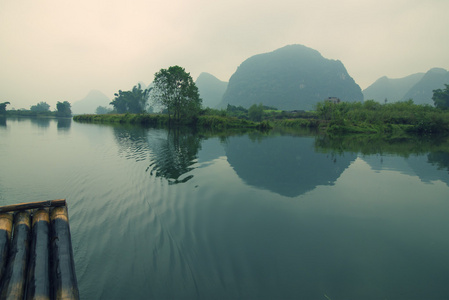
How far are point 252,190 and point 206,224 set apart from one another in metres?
4.18

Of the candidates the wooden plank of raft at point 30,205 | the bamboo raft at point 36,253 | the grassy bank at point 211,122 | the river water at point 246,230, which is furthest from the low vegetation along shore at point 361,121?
Answer: the bamboo raft at point 36,253

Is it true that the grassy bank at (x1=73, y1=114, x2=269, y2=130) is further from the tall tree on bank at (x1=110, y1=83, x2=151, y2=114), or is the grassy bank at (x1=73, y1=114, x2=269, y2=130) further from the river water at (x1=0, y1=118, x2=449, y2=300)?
the tall tree on bank at (x1=110, y1=83, x2=151, y2=114)

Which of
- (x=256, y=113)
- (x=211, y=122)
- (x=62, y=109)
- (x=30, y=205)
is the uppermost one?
(x=256, y=113)

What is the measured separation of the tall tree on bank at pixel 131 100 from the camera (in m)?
139

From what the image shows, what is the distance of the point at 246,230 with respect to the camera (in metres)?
7.01

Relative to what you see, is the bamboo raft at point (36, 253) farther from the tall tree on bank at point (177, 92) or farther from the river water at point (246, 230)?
the tall tree on bank at point (177, 92)

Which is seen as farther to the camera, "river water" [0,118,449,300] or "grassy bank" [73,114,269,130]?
"grassy bank" [73,114,269,130]

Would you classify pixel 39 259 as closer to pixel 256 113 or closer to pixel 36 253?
pixel 36 253

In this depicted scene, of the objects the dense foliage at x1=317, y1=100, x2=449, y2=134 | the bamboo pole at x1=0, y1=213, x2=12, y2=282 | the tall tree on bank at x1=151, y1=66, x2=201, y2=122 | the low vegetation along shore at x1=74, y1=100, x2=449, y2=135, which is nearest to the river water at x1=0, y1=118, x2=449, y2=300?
the bamboo pole at x1=0, y1=213, x2=12, y2=282

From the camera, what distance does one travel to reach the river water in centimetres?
468

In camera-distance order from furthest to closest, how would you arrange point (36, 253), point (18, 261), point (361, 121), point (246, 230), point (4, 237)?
point (361, 121), point (246, 230), point (4, 237), point (36, 253), point (18, 261)

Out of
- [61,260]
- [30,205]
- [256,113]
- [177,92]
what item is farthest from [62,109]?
[61,260]

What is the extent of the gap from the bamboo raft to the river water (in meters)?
1.13

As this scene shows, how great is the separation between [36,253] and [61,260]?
56cm
